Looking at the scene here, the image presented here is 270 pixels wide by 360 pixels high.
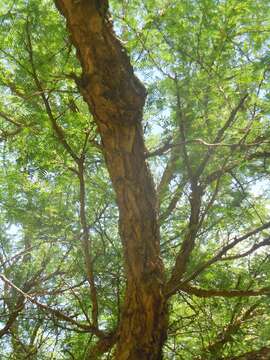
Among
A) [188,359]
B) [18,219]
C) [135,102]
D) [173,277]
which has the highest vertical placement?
[135,102]

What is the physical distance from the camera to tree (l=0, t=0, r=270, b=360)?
7.12ft

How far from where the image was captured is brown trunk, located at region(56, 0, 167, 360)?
7.06ft

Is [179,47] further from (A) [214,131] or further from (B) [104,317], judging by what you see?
(B) [104,317]

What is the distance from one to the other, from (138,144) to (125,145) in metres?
0.08

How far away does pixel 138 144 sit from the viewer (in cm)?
233

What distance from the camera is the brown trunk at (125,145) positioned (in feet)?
7.06

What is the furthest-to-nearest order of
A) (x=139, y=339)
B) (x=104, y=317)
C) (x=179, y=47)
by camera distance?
1. (x=104, y=317)
2. (x=179, y=47)
3. (x=139, y=339)

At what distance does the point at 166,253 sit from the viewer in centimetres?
305

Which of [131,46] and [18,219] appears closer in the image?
[131,46]

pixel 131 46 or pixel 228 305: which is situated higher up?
pixel 131 46

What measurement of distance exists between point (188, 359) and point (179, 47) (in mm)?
1957

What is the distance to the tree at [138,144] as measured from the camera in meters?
2.17

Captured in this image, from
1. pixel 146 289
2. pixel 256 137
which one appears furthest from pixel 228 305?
pixel 256 137

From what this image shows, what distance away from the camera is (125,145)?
2.28 metres
